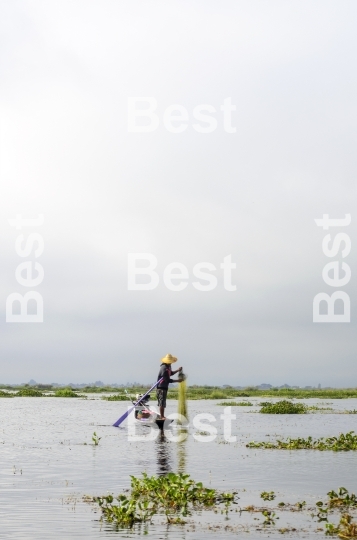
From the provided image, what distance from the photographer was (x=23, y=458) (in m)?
19.6

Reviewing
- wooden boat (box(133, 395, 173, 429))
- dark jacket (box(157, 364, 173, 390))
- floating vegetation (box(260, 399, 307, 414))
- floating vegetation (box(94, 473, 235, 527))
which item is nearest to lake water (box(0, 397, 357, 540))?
floating vegetation (box(94, 473, 235, 527))

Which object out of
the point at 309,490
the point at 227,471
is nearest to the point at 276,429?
the point at 227,471

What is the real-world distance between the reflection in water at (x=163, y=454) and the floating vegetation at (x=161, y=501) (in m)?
3.27

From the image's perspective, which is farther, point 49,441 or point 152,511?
point 49,441

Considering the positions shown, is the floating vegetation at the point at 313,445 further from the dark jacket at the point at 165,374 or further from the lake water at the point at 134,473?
the dark jacket at the point at 165,374

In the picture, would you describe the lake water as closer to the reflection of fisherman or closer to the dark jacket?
the reflection of fisherman

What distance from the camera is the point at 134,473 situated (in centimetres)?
1677

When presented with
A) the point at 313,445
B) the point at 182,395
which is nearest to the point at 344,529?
the point at 313,445

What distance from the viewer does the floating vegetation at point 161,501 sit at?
456 inches

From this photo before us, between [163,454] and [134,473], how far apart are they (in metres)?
3.39

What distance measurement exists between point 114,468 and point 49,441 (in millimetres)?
7332

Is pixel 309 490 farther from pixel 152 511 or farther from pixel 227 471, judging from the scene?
pixel 152 511

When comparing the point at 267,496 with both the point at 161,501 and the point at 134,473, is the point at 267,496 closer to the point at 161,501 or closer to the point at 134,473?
the point at 161,501

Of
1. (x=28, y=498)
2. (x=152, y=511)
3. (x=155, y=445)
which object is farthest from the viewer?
(x=155, y=445)
